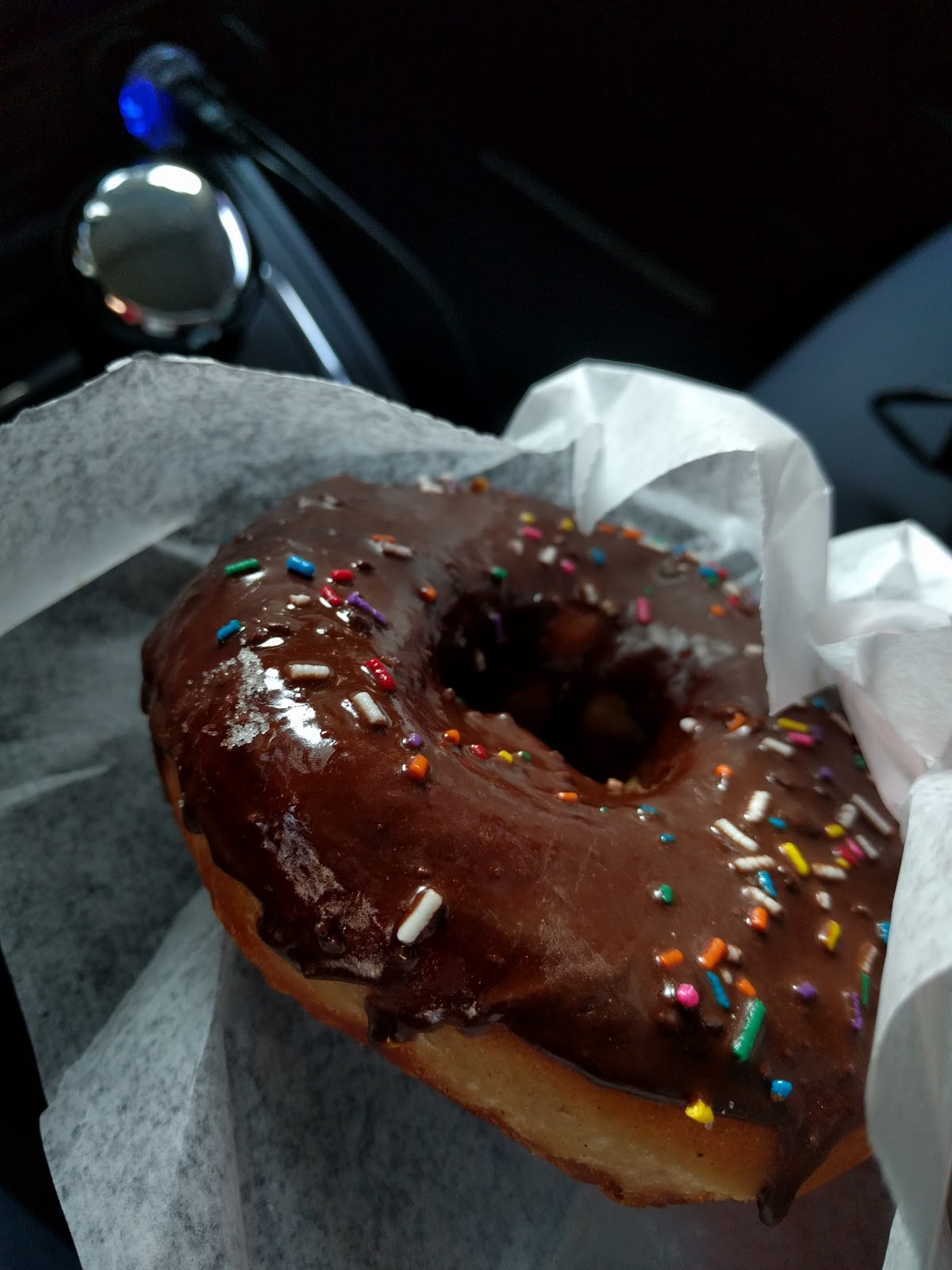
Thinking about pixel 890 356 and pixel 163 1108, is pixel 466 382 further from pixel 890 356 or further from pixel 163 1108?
pixel 163 1108

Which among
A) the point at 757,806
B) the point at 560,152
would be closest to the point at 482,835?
the point at 757,806

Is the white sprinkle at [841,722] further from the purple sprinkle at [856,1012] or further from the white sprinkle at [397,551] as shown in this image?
the white sprinkle at [397,551]

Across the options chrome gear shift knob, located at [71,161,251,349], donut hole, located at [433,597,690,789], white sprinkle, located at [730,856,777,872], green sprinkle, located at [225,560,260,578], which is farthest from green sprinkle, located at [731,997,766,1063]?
chrome gear shift knob, located at [71,161,251,349]

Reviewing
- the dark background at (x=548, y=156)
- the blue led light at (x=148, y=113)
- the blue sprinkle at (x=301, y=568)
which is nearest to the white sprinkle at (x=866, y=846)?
the blue sprinkle at (x=301, y=568)

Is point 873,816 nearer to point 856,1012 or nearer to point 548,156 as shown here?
point 856,1012

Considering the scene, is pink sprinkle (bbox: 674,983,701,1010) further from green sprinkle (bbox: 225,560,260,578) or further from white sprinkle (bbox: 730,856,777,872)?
green sprinkle (bbox: 225,560,260,578)

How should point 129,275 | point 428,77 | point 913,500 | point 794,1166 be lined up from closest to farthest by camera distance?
1. point 794,1166
2. point 129,275
3. point 428,77
4. point 913,500

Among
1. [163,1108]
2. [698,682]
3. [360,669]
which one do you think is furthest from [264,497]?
[163,1108]
